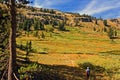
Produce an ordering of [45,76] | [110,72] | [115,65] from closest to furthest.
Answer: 1. [45,76]
2. [110,72]
3. [115,65]

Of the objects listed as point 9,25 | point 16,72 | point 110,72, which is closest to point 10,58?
point 16,72

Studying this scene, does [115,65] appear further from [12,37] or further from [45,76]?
[12,37]

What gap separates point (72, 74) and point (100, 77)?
17.9ft

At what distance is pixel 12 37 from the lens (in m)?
16.7

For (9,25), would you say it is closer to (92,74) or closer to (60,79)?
(60,79)

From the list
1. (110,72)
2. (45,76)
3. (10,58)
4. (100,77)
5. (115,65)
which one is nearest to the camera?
(10,58)

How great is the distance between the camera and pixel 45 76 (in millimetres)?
50781

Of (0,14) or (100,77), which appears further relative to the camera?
(100,77)

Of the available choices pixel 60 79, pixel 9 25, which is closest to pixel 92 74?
pixel 60 79

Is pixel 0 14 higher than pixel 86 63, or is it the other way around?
pixel 0 14

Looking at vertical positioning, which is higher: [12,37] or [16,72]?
[12,37]

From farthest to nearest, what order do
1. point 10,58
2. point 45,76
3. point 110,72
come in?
point 110,72, point 45,76, point 10,58

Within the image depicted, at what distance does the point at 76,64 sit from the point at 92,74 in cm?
1349

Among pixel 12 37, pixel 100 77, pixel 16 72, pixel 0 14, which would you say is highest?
pixel 0 14
